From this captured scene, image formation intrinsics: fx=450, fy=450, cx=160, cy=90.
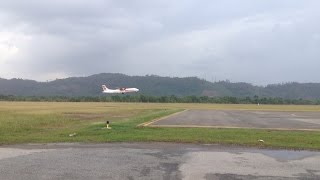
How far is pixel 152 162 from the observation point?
13.1 meters

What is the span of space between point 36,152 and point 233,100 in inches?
5528

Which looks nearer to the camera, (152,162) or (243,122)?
(152,162)

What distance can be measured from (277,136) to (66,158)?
484 inches

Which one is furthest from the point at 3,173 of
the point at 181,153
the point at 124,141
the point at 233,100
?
the point at 233,100

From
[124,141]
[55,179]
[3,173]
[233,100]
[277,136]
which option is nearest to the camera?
[55,179]

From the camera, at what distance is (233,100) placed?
152750 millimetres

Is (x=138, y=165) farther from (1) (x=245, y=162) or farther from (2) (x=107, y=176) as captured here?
(1) (x=245, y=162)

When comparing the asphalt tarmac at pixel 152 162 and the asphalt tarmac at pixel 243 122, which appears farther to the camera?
the asphalt tarmac at pixel 243 122

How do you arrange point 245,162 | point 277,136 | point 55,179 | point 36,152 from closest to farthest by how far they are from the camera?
1. point 55,179
2. point 245,162
3. point 36,152
4. point 277,136

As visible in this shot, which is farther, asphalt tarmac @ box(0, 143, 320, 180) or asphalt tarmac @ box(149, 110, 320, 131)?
asphalt tarmac @ box(149, 110, 320, 131)

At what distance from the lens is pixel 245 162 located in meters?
13.5

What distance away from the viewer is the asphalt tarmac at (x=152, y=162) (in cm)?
1109

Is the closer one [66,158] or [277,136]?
[66,158]

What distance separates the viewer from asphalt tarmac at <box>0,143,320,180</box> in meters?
11.1
